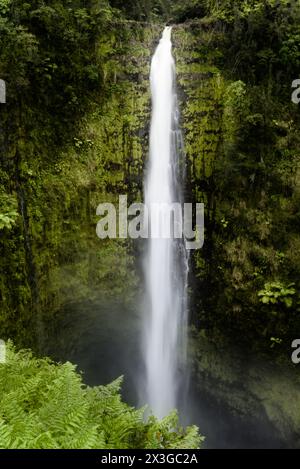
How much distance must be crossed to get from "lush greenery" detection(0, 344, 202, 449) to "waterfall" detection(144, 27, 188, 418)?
5808 millimetres

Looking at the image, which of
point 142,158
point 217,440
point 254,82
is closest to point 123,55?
point 142,158

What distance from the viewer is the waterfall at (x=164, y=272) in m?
9.76

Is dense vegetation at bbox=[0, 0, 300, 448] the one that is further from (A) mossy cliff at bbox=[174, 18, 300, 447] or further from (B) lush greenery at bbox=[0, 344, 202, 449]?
(B) lush greenery at bbox=[0, 344, 202, 449]

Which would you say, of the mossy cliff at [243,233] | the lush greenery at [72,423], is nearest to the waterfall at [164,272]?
the mossy cliff at [243,233]

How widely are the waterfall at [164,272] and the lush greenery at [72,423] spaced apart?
5808 mm

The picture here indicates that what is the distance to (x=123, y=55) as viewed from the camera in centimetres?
1035

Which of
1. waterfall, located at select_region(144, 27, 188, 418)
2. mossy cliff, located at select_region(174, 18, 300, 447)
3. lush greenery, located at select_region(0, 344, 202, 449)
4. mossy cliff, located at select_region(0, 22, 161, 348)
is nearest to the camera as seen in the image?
lush greenery, located at select_region(0, 344, 202, 449)

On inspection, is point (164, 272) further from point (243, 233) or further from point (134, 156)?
point (134, 156)

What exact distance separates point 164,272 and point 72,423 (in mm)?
6698

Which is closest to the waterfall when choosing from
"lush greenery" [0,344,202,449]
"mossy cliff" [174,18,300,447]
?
"mossy cliff" [174,18,300,447]

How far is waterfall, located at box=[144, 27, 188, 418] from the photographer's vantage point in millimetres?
9758

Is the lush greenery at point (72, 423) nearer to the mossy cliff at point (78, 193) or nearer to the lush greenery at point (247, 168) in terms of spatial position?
the mossy cliff at point (78, 193)
